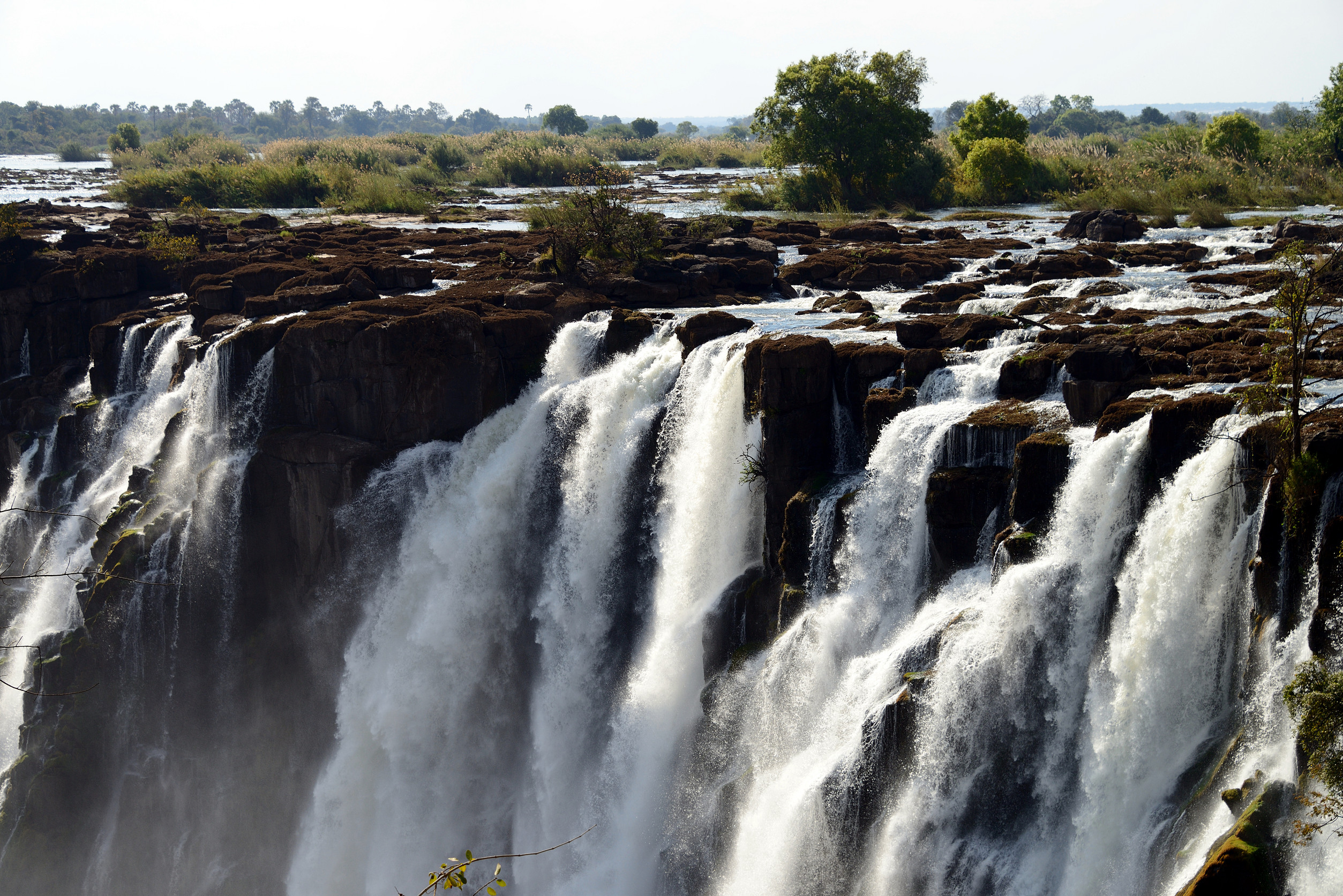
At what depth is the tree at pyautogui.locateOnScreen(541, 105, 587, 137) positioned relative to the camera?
7160 inches

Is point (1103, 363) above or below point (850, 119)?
below

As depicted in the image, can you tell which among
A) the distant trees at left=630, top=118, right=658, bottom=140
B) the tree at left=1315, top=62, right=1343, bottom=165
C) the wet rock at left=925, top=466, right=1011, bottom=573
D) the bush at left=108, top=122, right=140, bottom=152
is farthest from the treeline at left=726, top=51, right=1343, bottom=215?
the distant trees at left=630, top=118, right=658, bottom=140

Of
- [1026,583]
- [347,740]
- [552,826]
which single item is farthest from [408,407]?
[1026,583]

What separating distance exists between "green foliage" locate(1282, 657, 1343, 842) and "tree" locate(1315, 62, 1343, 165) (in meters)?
46.4

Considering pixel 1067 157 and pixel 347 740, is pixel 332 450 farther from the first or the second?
pixel 1067 157

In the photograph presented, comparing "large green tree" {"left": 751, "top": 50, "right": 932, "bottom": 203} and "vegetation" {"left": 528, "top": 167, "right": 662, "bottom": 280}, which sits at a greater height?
"large green tree" {"left": 751, "top": 50, "right": 932, "bottom": 203}

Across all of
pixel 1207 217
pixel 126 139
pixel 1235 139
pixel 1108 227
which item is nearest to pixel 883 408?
pixel 1108 227

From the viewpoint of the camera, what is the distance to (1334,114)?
48406 millimetres

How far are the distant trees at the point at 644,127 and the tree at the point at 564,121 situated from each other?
15.4m

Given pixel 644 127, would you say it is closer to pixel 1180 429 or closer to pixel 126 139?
pixel 126 139

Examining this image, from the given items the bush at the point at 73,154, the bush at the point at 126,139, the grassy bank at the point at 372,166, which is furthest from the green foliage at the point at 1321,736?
the bush at the point at 73,154

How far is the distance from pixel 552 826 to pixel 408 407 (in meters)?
11.1

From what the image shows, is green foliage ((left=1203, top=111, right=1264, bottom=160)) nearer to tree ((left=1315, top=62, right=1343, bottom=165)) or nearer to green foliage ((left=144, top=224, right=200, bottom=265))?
tree ((left=1315, top=62, right=1343, bottom=165))

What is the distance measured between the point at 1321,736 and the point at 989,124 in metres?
57.1
